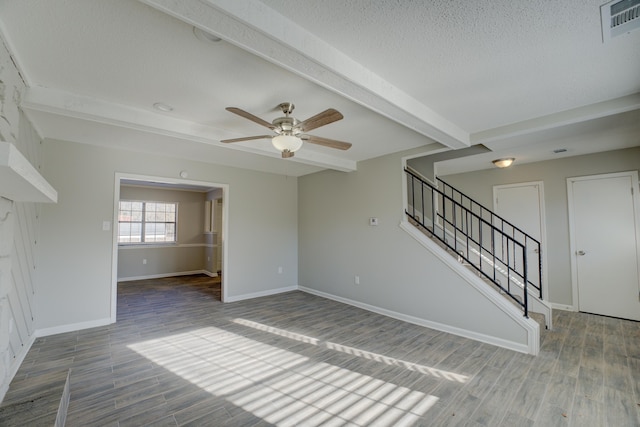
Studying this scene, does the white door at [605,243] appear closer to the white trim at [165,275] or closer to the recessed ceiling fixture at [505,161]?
the recessed ceiling fixture at [505,161]

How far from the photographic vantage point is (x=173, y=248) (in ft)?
25.7

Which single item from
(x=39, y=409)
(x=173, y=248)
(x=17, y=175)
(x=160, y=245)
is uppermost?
(x=17, y=175)

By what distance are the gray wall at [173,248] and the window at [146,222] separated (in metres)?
0.21

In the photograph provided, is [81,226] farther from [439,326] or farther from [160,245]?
[439,326]

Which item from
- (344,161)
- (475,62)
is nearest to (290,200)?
(344,161)

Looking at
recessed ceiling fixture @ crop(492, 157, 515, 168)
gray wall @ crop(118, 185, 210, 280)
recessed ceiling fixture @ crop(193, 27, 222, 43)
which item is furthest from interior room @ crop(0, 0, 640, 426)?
gray wall @ crop(118, 185, 210, 280)

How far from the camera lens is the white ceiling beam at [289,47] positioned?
1349 millimetres

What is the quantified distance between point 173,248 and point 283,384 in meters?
6.60

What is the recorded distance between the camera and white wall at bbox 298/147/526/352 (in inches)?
140

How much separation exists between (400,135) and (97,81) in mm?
3127

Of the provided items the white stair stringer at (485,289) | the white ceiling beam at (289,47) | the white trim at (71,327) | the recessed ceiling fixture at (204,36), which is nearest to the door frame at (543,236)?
the white stair stringer at (485,289)

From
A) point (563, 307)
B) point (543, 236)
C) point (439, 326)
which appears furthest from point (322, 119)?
point (563, 307)

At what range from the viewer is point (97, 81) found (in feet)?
7.45

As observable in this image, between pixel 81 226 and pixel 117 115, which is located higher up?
pixel 117 115
